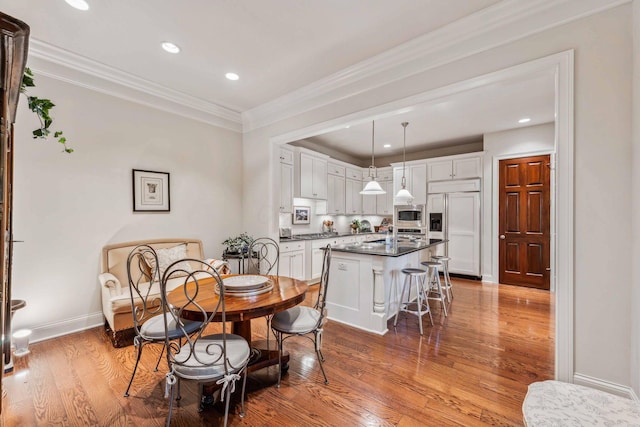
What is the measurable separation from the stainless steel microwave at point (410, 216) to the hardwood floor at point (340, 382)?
305 cm

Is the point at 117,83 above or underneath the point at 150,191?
above

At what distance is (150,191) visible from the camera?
143 inches

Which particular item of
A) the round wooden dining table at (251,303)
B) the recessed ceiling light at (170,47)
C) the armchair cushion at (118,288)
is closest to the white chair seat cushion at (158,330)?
the round wooden dining table at (251,303)

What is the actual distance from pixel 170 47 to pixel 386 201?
5451 millimetres

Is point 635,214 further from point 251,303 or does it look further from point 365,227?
point 365,227

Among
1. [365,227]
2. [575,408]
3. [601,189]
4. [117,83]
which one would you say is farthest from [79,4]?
[365,227]

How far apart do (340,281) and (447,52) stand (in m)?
2.63

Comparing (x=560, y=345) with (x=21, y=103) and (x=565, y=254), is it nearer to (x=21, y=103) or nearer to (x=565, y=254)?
(x=565, y=254)

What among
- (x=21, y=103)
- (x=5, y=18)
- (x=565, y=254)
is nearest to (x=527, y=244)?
(x=565, y=254)

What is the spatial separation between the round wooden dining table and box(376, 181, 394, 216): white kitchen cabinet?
16.2ft

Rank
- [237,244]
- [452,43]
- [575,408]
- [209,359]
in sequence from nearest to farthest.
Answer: [575,408] < [209,359] < [452,43] < [237,244]

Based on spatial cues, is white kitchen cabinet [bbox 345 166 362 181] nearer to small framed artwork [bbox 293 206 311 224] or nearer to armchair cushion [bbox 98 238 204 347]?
small framed artwork [bbox 293 206 311 224]

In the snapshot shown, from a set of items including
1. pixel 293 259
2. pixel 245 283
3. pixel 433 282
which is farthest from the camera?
pixel 293 259

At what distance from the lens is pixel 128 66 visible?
3.14 metres
